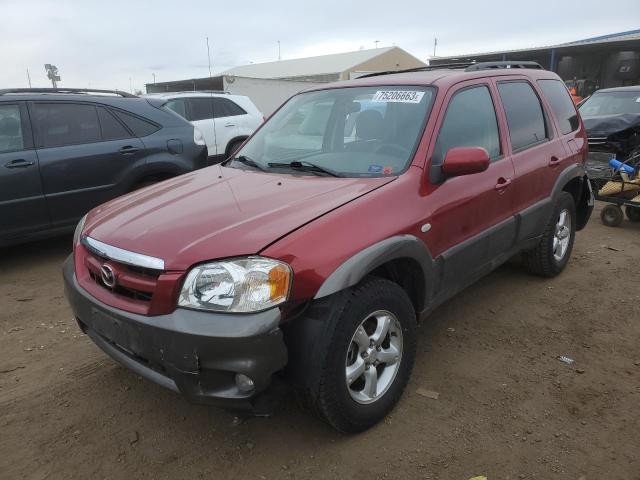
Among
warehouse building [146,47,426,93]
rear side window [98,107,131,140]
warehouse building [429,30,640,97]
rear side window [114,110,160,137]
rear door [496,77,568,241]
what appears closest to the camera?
rear door [496,77,568,241]

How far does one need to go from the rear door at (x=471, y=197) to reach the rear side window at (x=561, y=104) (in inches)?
41.6

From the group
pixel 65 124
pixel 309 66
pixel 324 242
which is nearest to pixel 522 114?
pixel 324 242

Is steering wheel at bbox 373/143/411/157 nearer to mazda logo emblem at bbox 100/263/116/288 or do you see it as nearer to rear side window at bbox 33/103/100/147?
mazda logo emblem at bbox 100/263/116/288

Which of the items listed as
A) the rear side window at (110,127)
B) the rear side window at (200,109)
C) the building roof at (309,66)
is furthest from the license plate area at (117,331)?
the building roof at (309,66)

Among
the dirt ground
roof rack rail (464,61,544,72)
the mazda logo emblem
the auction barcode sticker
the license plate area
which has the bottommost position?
the dirt ground

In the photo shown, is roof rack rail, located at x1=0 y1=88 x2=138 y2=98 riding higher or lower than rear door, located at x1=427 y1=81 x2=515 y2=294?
higher

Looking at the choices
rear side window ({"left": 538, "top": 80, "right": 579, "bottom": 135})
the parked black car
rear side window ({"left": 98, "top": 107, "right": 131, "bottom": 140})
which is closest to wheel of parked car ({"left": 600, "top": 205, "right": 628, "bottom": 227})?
rear side window ({"left": 538, "top": 80, "right": 579, "bottom": 135})

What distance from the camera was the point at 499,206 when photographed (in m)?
3.41

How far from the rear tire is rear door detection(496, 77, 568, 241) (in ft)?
9.44

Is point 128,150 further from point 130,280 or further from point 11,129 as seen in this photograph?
point 130,280

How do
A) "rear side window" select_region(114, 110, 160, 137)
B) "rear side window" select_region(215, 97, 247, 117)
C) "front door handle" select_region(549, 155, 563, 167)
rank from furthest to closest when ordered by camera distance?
"rear side window" select_region(215, 97, 247, 117) → "rear side window" select_region(114, 110, 160, 137) → "front door handle" select_region(549, 155, 563, 167)

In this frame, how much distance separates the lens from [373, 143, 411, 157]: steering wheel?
286cm

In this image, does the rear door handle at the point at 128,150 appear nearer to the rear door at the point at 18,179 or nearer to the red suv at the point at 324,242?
the rear door at the point at 18,179

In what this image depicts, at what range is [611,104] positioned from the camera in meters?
9.26
